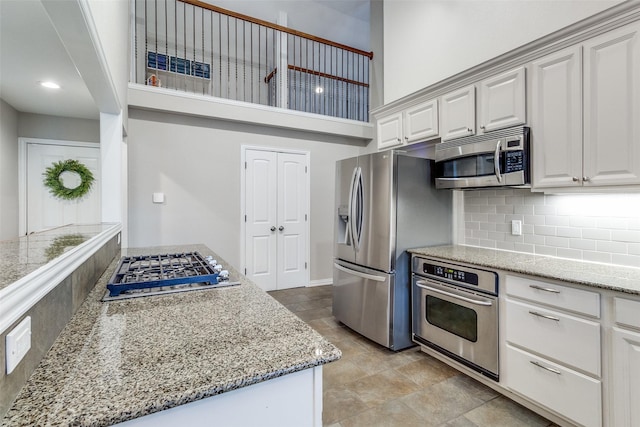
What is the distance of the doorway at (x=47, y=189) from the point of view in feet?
12.5

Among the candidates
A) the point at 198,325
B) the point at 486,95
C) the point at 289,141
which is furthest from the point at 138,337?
the point at 289,141

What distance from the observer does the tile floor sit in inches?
73.0

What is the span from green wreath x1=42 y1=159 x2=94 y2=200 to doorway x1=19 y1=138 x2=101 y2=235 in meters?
0.05

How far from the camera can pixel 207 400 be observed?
2.32 feet

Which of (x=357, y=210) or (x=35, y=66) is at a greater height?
(x=35, y=66)

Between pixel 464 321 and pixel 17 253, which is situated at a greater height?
pixel 17 253

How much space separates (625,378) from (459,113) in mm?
1979

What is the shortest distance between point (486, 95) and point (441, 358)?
207 centimetres

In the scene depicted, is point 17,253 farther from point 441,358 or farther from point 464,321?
point 441,358

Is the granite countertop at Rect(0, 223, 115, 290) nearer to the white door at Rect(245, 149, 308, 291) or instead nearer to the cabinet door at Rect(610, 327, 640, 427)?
the cabinet door at Rect(610, 327, 640, 427)

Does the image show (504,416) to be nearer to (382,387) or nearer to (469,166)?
(382,387)

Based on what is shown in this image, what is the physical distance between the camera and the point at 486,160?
7.59ft

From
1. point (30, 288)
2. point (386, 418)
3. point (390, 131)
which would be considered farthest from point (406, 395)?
point (390, 131)

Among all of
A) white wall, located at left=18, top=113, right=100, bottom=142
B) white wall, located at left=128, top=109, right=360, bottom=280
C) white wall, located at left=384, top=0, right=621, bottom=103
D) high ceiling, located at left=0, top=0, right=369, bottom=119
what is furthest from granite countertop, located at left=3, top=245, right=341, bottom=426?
white wall, located at left=18, top=113, right=100, bottom=142
